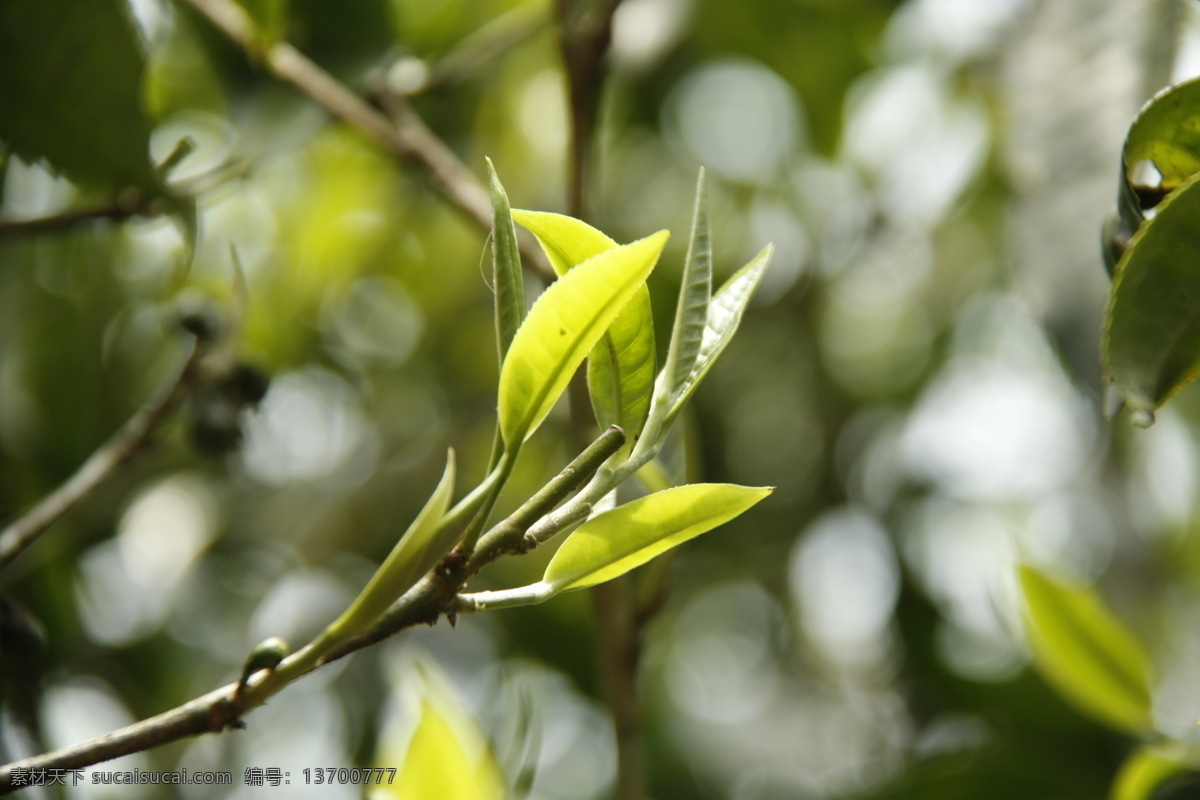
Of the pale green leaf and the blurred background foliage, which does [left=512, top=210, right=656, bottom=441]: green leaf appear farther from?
the blurred background foliage

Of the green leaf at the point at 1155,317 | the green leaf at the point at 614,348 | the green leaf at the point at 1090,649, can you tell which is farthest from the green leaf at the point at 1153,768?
the green leaf at the point at 614,348

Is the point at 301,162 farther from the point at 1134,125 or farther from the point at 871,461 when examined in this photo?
the point at 1134,125

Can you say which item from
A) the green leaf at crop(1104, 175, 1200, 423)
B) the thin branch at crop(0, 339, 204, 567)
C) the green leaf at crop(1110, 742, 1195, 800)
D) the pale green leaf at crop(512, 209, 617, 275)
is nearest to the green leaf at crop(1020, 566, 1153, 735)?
the green leaf at crop(1110, 742, 1195, 800)

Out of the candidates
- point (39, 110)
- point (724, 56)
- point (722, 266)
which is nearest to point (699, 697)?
point (722, 266)

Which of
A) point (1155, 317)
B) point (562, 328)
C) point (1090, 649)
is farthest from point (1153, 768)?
point (562, 328)

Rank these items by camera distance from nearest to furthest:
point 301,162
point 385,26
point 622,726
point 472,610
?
point 472,610, point 622,726, point 385,26, point 301,162
